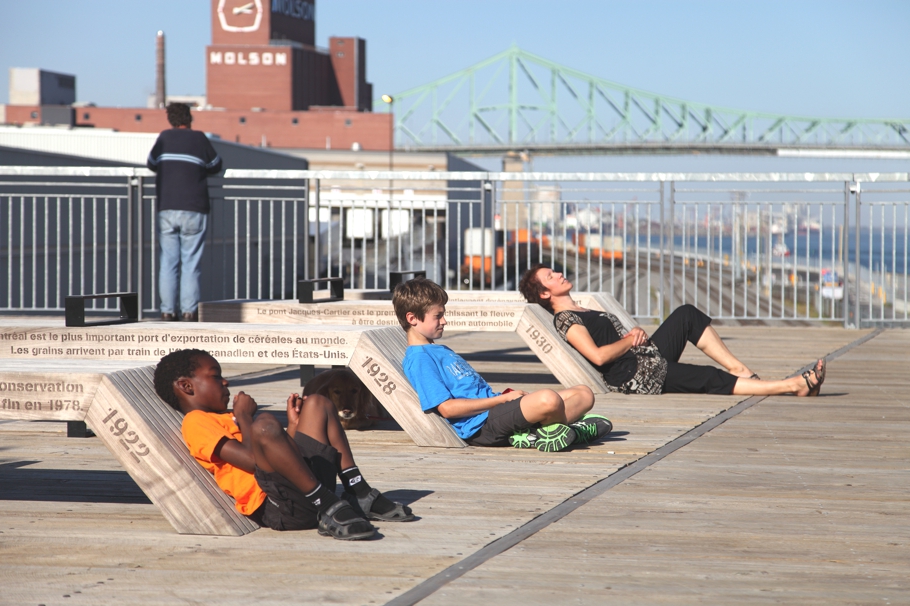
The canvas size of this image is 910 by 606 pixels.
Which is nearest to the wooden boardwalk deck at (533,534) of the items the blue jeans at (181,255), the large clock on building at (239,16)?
the blue jeans at (181,255)

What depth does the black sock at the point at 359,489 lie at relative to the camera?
3363 mm

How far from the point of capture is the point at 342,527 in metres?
3.14

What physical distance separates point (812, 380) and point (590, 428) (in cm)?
203

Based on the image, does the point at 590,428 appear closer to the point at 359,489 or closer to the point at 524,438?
the point at 524,438

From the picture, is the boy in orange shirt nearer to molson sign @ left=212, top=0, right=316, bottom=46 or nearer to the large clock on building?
molson sign @ left=212, top=0, right=316, bottom=46

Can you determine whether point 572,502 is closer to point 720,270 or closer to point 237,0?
point 720,270

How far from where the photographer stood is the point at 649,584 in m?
2.70

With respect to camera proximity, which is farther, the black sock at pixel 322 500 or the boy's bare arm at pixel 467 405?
the boy's bare arm at pixel 467 405

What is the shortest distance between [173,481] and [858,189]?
872 cm

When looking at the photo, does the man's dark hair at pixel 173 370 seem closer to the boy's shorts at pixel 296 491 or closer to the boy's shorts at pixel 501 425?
the boy's shorts at pixel 296 491

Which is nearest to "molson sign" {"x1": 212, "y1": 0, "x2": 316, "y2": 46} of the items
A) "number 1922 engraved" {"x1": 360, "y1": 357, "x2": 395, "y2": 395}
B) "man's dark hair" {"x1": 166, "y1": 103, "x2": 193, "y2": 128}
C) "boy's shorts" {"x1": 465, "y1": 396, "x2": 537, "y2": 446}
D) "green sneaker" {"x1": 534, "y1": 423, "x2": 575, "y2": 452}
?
"man's dark hair" {"x1": 166, "y1": 103, "x2": 193, "y2": 128}

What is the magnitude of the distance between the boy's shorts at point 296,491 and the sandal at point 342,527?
0.08 meters

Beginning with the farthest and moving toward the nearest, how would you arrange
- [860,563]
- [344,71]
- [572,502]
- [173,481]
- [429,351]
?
[344,71] → [429,351] → [572,502] → [173,481] → [860,563]

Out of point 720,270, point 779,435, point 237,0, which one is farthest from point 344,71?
point 779,435
